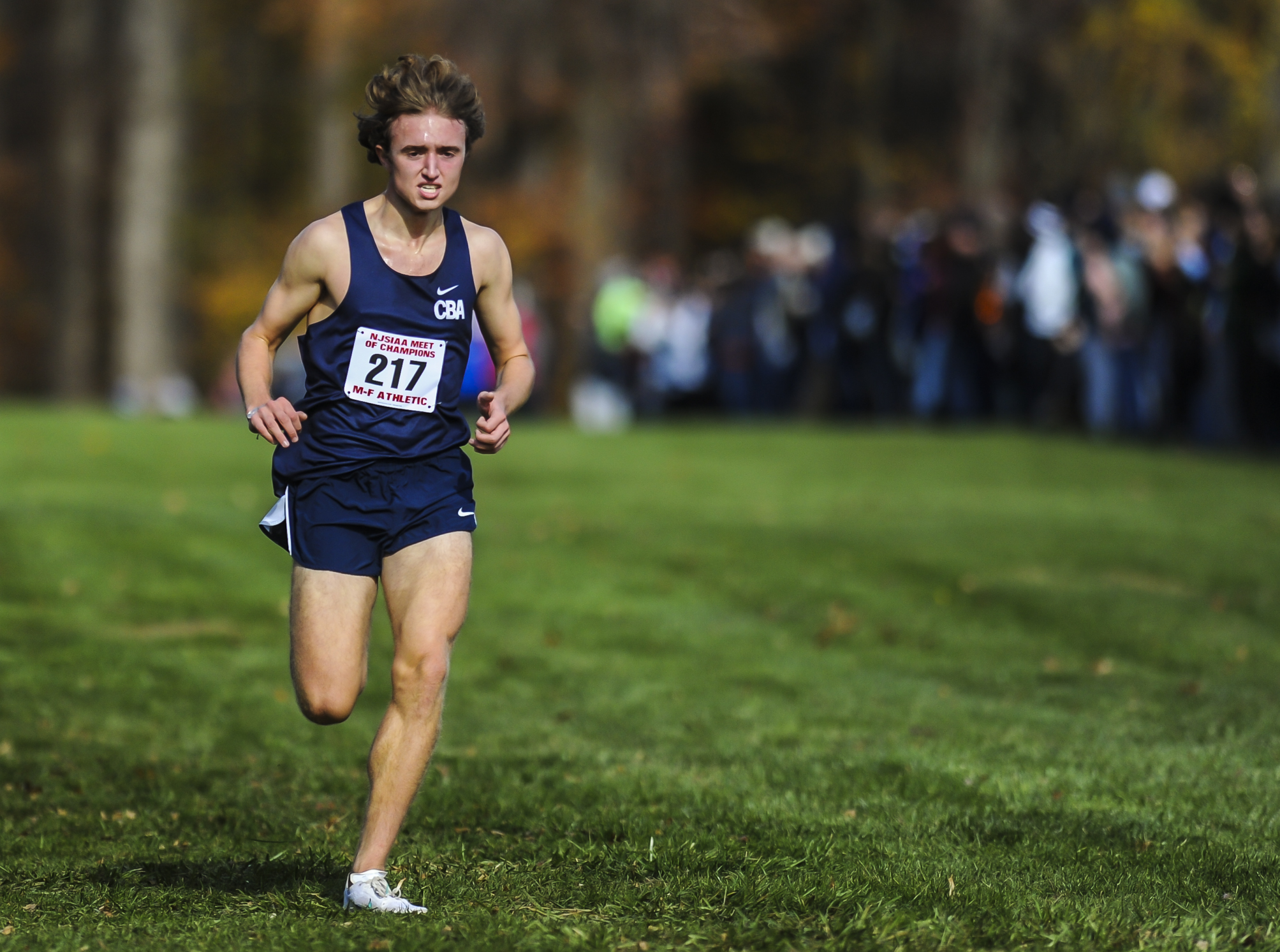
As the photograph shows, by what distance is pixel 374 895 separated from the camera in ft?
17.7

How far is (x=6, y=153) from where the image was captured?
154ft

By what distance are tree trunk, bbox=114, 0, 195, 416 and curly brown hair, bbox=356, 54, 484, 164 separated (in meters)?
28.4

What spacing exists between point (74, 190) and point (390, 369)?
3733 centimetres

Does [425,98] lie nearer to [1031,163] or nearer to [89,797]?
[89,797]

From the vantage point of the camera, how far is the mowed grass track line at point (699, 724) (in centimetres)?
557

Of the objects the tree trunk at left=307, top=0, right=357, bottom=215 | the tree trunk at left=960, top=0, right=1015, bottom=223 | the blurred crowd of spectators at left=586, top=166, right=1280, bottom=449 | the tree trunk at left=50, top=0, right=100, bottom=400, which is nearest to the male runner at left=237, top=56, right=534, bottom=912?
the blurred crowd of spectators at left=586, top=166, right=1280, bottom=449

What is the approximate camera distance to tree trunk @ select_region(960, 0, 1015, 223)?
33.2 meters

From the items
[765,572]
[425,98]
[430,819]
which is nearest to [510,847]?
[430,819]

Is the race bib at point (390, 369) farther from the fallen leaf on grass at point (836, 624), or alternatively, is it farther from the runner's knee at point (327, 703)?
the fallen leaf on grass at point (836, 624)

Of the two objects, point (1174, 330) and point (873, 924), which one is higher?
point (1174, 330)

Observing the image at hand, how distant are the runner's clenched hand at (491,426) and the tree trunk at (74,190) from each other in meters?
35.9

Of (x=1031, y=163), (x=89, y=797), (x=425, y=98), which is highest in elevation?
(x=1031, y=163)

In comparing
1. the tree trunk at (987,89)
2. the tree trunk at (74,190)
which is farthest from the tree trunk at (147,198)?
the tree trunk at (987,89)

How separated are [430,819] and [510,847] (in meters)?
0.61
